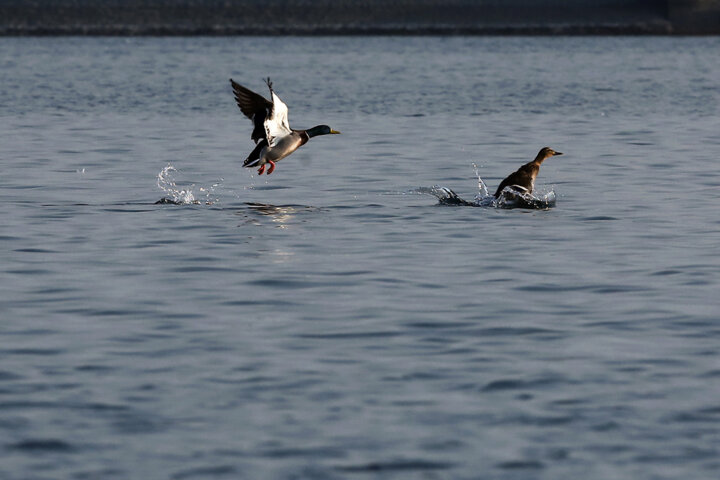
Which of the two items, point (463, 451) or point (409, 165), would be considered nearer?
point (463, 451)

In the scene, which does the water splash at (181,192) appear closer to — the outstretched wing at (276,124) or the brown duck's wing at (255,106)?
the brown duck's wing at (255,106)

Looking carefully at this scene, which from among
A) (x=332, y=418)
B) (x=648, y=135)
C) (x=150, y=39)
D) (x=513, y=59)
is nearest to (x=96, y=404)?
(x=332, y=418)

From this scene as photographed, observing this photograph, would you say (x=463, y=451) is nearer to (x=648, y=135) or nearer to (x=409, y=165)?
(x=409, y=165)

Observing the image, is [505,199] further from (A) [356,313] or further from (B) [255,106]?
(A) [356,313]

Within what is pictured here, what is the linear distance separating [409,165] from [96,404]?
17.4 metres

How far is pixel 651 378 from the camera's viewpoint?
405 inches

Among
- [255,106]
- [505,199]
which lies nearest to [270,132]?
[255,106]

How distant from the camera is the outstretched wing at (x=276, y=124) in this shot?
18.8 m

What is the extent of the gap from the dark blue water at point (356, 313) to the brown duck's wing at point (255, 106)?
1.19 m

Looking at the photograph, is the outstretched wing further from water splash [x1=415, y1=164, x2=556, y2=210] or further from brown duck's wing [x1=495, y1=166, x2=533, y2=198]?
brown duck's wing [x1=495, y1=166, x2=533, y2=198]
